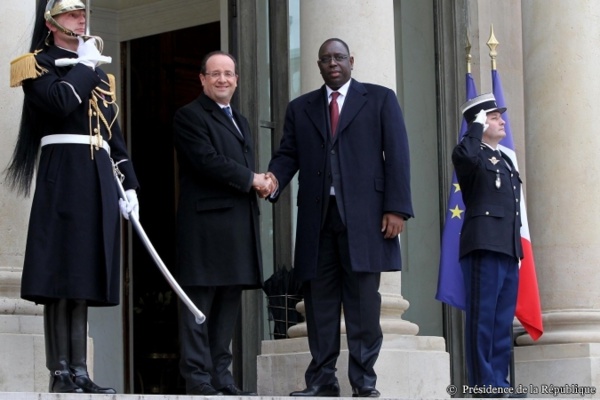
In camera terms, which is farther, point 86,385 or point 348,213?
point 348,213

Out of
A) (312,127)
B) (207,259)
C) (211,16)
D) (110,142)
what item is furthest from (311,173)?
(211,16)

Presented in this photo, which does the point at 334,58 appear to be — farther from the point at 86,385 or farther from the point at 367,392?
the point at 86,385

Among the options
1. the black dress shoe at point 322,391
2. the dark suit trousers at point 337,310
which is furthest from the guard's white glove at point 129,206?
the black dress shoe at point 322,391

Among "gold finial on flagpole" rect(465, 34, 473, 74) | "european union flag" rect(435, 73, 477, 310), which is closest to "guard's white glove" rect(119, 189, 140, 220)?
"european union flag" rect(435, 73, 477, 310)

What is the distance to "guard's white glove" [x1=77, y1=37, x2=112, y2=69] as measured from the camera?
25.5ft

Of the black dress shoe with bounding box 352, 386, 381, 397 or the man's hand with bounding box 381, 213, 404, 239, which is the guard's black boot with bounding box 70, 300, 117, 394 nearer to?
the black dress shoe with bounding box 352, 386, 381, 397

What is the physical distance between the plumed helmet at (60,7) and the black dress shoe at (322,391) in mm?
2474

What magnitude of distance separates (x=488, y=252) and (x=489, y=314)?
39 centimetres

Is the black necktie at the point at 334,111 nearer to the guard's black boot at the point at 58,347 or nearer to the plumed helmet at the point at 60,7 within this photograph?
the plumed helmet at the point at 60,7

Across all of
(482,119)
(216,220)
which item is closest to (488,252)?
(482,119)

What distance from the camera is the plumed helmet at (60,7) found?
25.4ft

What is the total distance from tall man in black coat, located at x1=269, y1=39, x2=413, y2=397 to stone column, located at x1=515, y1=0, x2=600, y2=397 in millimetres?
3050

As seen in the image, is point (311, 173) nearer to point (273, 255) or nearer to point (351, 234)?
point (351, 234)

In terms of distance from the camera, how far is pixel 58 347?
7.44m
